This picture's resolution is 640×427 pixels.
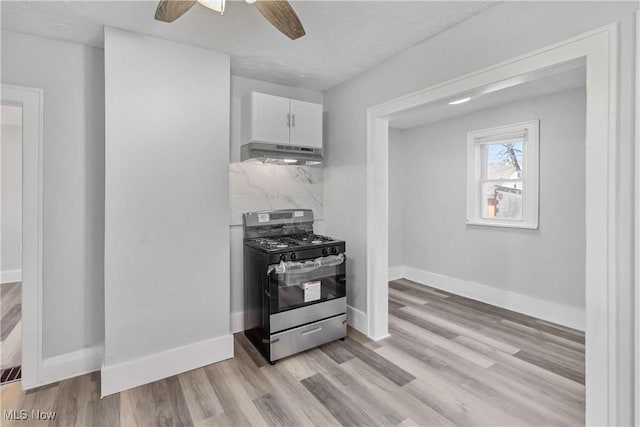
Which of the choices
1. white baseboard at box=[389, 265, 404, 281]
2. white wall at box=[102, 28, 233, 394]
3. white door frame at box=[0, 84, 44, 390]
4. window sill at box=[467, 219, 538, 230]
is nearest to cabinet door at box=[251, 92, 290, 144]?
white wall at box=[102, 28, 233, 394]

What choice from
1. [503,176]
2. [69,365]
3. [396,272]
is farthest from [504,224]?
[69,365]

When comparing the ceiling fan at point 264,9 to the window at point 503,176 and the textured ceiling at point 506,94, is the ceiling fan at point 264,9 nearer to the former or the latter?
the textured ceiling at point 506,94

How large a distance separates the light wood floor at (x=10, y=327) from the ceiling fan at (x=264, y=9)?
9.75 feet

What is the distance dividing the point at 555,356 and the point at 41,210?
4.25 metres

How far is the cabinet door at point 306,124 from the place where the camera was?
3.01 metres

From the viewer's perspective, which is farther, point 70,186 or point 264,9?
point 70,186

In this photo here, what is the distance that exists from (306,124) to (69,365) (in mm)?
2823

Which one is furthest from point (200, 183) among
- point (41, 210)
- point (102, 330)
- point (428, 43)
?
point (428, 43)

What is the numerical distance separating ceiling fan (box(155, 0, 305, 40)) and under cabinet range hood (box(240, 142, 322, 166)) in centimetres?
123

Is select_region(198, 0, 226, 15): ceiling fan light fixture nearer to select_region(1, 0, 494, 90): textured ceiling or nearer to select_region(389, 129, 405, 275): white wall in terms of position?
select_region(1, 0, 494, 90): textured ceiling

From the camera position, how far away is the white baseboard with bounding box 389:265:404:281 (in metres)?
4.93

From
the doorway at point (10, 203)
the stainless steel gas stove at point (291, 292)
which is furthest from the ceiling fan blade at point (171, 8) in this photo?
the doorway at point (10, 203)

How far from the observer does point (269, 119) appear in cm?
286
